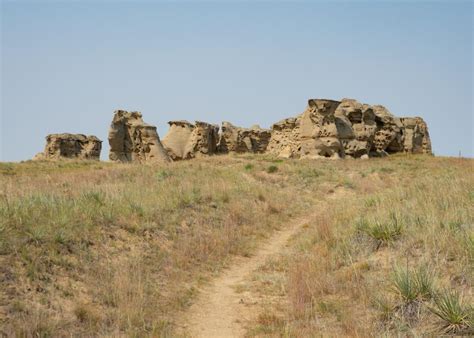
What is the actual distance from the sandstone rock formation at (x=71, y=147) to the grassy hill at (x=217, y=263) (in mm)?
31542

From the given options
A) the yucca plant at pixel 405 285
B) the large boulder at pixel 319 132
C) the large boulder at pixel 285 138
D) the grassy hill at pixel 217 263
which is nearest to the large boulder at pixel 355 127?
the large boulder at pixel 319 132

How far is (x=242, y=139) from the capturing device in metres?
39.7

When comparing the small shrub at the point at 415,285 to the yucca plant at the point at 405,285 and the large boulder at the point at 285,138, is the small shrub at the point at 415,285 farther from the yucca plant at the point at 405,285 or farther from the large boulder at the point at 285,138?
the large boulder at the point at 285,138

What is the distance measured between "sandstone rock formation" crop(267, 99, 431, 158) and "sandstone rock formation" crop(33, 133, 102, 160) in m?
17.2

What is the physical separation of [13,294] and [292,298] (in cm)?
400

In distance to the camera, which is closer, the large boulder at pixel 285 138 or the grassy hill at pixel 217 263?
the grassy hill at pixel 217 263

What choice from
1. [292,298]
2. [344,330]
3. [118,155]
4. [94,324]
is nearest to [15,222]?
[94,324]

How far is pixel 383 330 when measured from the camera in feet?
18.4

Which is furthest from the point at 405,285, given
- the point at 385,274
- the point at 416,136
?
the point at 416,136

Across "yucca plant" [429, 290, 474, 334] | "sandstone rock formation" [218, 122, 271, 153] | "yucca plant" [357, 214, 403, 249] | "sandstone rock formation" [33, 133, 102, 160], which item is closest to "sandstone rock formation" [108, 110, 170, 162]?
"sandstone rock formation" [218, 122, 271, 153]

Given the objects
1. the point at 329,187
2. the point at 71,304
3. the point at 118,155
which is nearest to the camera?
the point at 71,304

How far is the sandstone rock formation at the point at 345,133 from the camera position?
31859mm

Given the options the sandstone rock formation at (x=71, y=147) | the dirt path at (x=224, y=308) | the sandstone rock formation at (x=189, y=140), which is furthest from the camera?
the sandstone rock formation at (x=71, y=147)

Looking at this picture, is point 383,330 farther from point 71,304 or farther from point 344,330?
point 71,304
